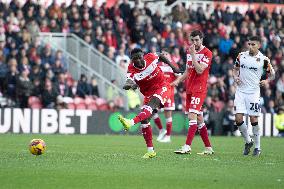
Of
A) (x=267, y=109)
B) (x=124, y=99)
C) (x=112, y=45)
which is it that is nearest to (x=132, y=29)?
(x=112, y=45)

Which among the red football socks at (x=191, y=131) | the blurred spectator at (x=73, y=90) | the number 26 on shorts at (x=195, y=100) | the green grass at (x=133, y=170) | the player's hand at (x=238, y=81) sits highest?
the player's hand at (x=238, y=81)

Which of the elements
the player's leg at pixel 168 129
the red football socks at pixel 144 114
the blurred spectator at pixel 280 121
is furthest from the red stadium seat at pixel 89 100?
the red football socks at pixel 144 114

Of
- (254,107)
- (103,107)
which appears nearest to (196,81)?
(254,107)

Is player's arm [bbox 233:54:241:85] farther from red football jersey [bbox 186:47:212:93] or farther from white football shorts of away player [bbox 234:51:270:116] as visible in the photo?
red football jersey [bbox 186:47:212:93]

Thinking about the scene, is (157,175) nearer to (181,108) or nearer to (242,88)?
(242,88)

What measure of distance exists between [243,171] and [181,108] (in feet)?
61.1

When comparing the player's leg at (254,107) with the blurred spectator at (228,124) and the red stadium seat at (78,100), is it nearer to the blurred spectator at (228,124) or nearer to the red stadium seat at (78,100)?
the red stadium seat at (78,100)

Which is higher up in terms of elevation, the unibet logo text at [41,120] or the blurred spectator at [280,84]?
the blurred spectator at [280,84]

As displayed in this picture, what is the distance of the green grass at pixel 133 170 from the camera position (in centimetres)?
1203

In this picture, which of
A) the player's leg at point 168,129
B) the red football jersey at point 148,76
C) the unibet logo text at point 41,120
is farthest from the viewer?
the unibet logo text at point 41,120

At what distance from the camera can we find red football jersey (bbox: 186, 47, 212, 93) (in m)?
18.6

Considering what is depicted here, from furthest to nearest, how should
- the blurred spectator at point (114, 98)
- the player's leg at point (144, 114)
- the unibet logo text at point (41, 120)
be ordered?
1. the blurred spectator at point (114, 98)
2. the unibet logo text at point (41, 120)
3. the player's leg at point (144, 114)

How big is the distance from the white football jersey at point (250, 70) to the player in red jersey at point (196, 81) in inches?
30.2

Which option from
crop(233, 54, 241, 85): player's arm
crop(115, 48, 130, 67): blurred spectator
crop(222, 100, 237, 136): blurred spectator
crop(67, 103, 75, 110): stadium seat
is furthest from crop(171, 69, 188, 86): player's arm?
crop(222, 100, 237, 136): blurred spectator
